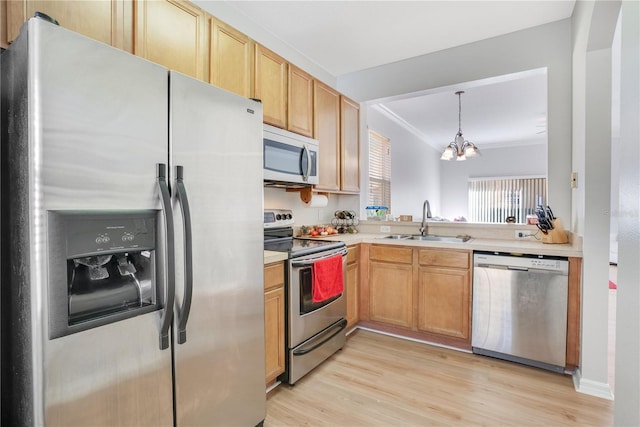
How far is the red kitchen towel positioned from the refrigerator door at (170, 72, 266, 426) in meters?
0.60

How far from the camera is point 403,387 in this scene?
2.20 m

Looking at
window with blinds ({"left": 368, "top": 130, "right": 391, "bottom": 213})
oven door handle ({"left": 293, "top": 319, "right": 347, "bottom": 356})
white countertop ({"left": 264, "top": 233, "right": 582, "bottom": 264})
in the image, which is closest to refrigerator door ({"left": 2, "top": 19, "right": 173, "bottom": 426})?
white countertop ({"left": 264, "top": 233, "right": 582, "bottom": 264})

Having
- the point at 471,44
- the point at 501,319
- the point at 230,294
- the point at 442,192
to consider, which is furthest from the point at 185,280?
the point at 442,192

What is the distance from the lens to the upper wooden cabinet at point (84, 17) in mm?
1287

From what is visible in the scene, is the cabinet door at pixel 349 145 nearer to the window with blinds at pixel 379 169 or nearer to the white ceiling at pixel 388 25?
the white ceiling at pixel 388 25

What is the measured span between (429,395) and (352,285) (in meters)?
1.15

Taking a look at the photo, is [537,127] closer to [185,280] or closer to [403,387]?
[403,387]

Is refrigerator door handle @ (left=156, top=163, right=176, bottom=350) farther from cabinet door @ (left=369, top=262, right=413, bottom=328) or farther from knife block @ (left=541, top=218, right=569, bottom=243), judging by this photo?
knife block @ (left=541, top=218, right=569, bottom=243)

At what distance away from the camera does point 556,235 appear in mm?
2633

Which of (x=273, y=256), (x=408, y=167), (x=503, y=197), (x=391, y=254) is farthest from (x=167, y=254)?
(x=503, y=197)

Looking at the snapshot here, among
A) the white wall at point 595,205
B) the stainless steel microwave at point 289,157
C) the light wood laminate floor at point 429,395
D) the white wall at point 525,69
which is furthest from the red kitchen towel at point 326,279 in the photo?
the white wall at point 525,69

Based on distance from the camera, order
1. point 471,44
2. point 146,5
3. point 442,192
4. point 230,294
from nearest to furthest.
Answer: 1. point 230,294
2. point 146,5
3. point 471,44
4. point 442,192

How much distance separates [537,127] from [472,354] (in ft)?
18.0

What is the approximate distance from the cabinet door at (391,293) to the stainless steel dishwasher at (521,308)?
537 mm
